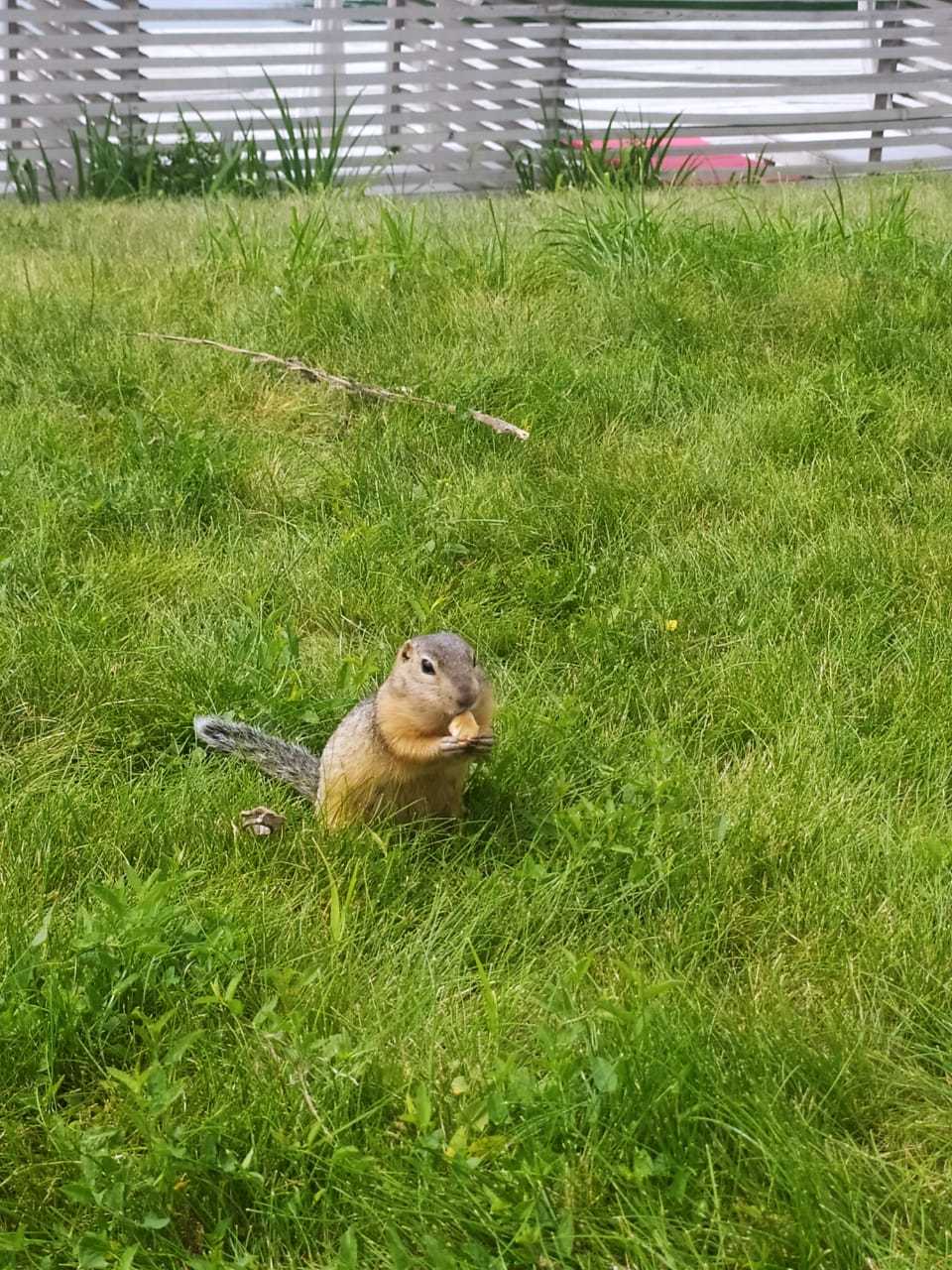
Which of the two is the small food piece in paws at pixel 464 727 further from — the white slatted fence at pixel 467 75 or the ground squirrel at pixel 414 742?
the white slatted fence at pixel 467 75

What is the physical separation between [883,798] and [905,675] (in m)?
0.54

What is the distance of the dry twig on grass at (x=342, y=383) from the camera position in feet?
14.2

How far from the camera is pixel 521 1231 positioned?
1708mm

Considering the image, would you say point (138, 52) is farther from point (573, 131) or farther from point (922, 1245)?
point (922, 1245)

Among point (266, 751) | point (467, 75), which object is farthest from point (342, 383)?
point (467, 75)

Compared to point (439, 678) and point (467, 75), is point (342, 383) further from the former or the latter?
point (467, 75)

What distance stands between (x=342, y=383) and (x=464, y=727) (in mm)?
2515

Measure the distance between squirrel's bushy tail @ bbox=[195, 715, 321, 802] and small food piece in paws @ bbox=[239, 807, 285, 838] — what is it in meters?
0.12

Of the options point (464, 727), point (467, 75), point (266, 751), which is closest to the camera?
point (464, 727)

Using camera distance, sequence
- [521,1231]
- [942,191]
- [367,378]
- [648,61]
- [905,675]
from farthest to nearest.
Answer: [648,61] < [942,191] < [367,378] < [905,675] < [521,1231]

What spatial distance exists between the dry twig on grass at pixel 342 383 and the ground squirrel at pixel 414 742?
1.81 m

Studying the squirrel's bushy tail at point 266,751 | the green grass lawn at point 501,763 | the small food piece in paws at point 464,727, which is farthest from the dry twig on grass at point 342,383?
the small food piece in paws at point 464,727

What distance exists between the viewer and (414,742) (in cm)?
246

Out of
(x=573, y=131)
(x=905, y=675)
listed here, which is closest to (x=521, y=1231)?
(x=905, y=675)
